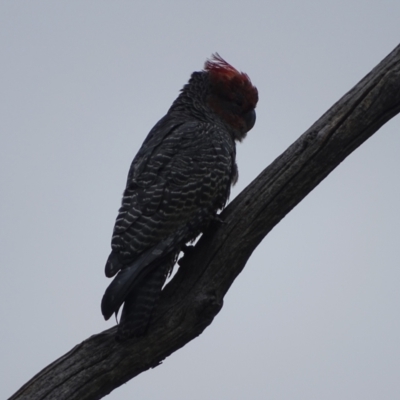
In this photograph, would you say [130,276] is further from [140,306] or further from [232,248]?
[232,248]

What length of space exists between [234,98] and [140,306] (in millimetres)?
3085

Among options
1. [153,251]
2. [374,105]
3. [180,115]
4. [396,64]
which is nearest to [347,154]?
[374,105]

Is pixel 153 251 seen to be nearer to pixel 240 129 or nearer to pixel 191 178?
pixel 191 178

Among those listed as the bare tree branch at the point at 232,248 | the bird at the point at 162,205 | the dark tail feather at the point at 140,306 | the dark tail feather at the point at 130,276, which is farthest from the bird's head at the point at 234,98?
the dark tail feather at the point at 140,306

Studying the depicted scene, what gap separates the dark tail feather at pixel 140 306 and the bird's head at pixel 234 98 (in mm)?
2577

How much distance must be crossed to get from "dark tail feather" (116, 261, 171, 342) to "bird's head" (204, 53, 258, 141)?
8.46ft

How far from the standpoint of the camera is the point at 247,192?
5344mm

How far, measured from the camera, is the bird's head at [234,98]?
23.5 ft

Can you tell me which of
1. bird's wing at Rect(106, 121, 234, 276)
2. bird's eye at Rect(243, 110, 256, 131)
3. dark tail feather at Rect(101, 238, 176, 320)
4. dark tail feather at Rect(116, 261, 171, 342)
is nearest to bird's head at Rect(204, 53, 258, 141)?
bird's eye at Rect(243, 110, 256, 131)

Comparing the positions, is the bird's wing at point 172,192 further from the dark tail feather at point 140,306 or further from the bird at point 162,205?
the dark tail feather at point 140,306

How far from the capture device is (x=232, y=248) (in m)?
5.22

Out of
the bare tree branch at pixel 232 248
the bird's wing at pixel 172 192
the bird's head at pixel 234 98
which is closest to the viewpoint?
the bare tree branch at pixel 232 248

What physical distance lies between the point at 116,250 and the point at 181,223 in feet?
2.11

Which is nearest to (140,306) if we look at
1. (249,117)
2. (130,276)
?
(130,276)
